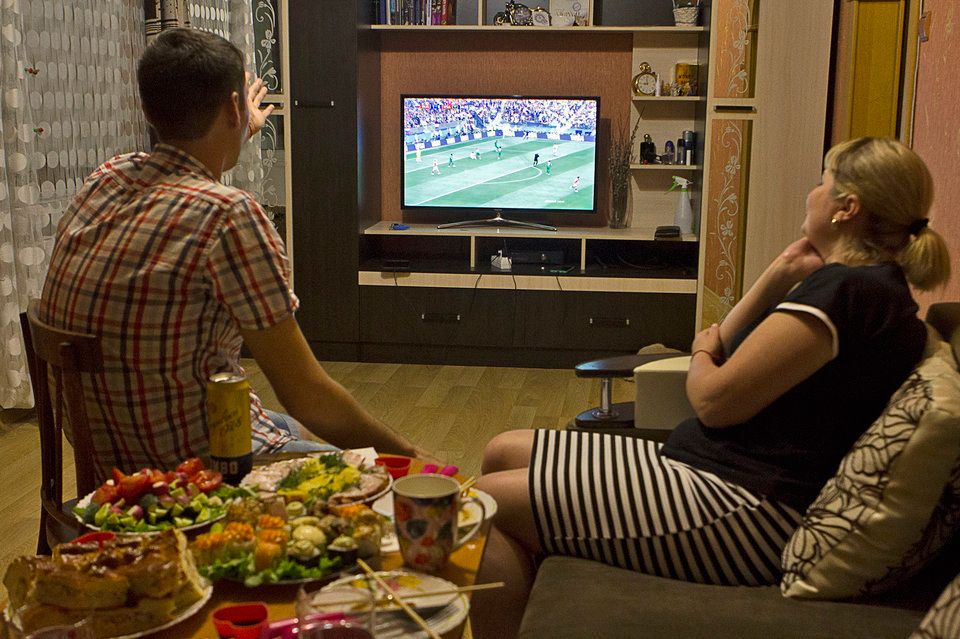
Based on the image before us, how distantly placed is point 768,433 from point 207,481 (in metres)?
0.97

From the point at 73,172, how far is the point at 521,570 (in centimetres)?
308

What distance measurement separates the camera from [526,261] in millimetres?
5145

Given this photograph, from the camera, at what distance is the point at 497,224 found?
17.1 ft

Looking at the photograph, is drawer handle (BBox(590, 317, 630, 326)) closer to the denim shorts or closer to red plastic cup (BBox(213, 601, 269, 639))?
the denim shorts

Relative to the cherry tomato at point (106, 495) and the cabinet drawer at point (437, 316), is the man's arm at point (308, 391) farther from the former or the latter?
the cabinet drawer at point (437, 316)

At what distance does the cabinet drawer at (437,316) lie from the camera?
5.00 metres

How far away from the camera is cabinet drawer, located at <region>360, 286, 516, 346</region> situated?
5.00 m

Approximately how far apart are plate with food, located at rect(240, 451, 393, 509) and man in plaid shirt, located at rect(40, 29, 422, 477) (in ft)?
0.63

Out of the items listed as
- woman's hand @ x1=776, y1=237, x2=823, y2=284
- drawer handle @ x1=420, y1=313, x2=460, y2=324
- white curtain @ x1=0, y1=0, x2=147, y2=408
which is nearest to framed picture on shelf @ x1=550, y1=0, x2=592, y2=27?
drawer handle @ x1=420, y1=313, x2=460, y2=324

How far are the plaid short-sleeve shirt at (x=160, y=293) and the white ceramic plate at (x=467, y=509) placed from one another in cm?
39

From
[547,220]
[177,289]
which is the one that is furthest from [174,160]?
[547,220]

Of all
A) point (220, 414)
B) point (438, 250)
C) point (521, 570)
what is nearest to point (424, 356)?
point (438, 250)

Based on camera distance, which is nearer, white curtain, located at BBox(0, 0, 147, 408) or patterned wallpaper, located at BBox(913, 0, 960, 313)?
patterned wallpaper, located at BBox(913, 0, 960, 313)

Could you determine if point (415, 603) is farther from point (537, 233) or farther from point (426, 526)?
point (537, 233)
